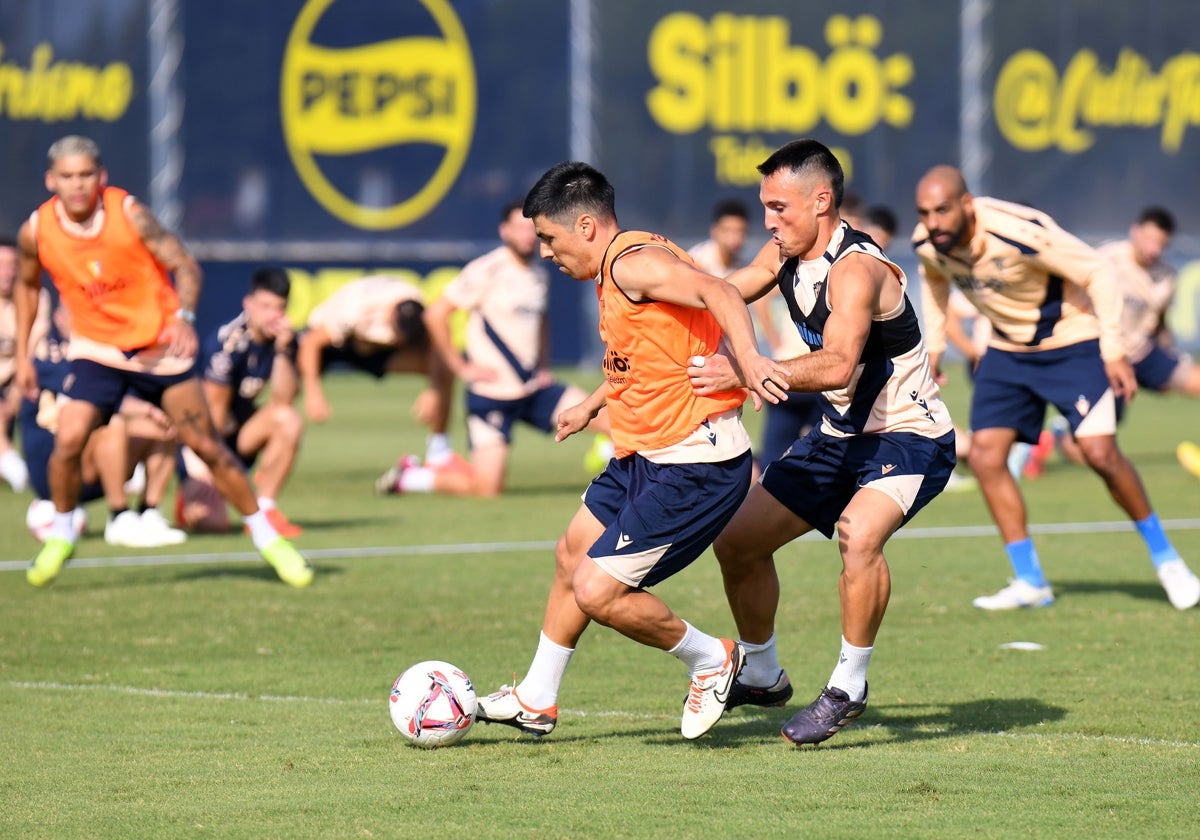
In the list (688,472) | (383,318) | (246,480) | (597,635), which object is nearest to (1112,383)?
(597,635)

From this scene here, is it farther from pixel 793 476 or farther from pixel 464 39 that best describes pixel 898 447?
pixel 464 39

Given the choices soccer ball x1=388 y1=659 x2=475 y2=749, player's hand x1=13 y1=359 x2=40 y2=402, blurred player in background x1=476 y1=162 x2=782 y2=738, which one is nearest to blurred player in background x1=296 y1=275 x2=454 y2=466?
player's hand x1=13 y1=359 x2=40 y2=402

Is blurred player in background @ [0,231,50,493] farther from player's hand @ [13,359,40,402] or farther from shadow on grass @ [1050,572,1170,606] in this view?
shadow on grass @ [1050,572,1170,606]

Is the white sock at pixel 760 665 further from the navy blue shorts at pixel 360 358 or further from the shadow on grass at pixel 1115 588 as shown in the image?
the navy blue shorts at pixel 360 358

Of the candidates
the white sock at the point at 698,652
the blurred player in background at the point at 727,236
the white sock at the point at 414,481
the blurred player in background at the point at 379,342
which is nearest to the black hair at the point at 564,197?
the white sock at the point at 698,652

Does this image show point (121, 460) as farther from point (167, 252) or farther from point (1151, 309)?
point (1151, 309)

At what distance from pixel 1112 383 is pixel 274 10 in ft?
66.6

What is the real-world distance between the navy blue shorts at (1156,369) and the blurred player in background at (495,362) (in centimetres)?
462

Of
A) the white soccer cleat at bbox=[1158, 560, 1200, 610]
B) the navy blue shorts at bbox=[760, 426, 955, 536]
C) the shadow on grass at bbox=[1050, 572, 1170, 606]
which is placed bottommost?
the shadow on grass at bbox=[1050, 572, 1170, 606]

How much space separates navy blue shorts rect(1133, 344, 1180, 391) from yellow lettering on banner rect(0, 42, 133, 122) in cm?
1710

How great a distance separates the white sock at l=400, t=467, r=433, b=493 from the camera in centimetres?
1561

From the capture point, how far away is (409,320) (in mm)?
15297

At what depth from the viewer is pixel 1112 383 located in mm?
9367

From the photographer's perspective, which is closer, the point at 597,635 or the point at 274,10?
the point at 597,635
